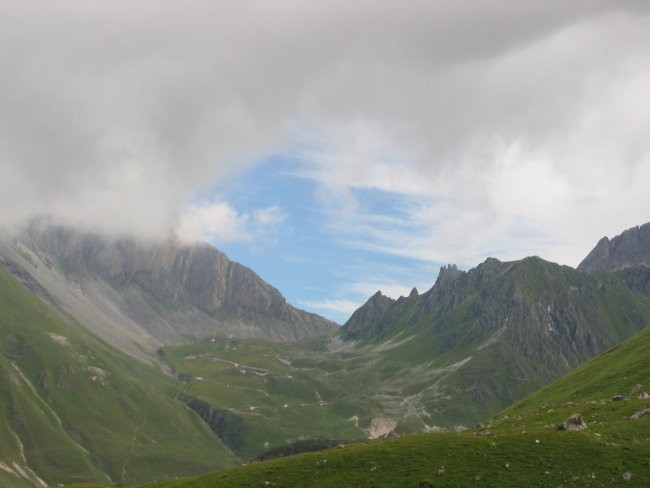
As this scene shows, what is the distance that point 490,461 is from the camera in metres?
63.2

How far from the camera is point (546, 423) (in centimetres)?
8012

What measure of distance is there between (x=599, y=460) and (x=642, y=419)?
11792mm

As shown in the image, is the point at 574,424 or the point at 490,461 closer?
the point at 490,461

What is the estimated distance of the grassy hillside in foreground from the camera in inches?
2335

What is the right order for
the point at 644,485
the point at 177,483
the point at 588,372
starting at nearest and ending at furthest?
the point at 644,485
the point at 177,483
the point at 588,372

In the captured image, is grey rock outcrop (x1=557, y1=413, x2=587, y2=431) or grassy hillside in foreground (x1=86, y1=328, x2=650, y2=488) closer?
grassy hillside in foreground (x1=86, y1=328, x2=650, y2=488)

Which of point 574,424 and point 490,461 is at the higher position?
point 574,424

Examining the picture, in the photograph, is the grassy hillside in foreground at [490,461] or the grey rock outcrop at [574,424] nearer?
the grassy hillside in foreground at [490,461]

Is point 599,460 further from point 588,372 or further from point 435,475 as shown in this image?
point 588,372

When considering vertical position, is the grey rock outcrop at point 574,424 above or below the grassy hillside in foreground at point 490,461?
above

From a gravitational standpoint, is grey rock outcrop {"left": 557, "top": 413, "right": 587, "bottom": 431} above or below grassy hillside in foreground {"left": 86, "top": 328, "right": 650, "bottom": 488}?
above

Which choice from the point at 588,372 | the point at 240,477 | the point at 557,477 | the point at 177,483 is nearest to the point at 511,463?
the point at 557,477

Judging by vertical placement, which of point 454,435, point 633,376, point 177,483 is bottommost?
point 177,483

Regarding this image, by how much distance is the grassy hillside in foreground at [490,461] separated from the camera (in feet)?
195
